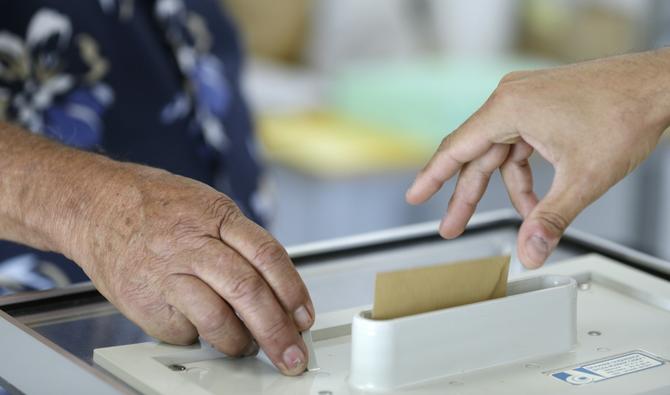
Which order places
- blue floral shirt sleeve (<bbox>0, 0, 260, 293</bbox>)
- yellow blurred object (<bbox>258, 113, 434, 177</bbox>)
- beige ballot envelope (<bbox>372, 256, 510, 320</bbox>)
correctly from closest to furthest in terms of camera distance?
1. beige ballot envelope (<bbox>372, 256, 510, 320</bbox>)
2. blue floral shirt sleeve (<bbox>0, 0, 260, 293</bbox>)
3. yellow blurred object (<bbox>258, 113, 434, 177</bbox>)

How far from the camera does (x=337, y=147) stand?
2980mm

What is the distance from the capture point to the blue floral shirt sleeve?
1423 millimetres

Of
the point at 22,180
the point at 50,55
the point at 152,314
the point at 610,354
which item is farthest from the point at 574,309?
the point at 50,55

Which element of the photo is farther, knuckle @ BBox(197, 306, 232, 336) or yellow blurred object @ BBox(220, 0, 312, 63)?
yellow blurred object @ BBox(220, 0, 312, 63)

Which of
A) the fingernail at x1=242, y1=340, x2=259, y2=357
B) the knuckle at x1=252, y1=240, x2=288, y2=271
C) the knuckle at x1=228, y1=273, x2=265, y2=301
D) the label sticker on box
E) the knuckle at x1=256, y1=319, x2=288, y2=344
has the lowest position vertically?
the label sticker on box

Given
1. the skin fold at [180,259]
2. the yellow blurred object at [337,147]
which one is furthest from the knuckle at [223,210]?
the yellow blurred object at [337,147]

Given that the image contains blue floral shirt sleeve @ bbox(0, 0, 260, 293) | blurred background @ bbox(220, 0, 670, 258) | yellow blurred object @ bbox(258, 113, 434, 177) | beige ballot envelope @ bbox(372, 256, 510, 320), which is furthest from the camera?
blurred background @ bbox(220, 0, 670, 258)

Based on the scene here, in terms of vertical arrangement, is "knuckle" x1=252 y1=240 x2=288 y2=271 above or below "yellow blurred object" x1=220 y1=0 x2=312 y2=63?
below

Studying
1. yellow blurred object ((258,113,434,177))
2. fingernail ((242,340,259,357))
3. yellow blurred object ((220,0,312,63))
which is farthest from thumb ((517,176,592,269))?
yellow blurred object ((220,0,312,63))

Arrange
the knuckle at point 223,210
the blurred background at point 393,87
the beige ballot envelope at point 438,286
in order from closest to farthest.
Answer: the beige ballot envelope at point 438,286, the knuckle at point 223,210, the blurred background at point 393,87

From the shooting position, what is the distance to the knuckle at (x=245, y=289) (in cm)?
90

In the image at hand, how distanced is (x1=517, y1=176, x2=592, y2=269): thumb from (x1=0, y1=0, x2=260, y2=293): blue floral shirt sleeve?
658mm

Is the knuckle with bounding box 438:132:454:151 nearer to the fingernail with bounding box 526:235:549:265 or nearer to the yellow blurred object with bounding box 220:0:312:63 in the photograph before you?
the fingernail with bounding box 526:235:549:265

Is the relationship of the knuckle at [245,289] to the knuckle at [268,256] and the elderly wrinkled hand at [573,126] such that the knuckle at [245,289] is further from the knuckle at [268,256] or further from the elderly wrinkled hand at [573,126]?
the elderly wrinkled hand at [573,126]
